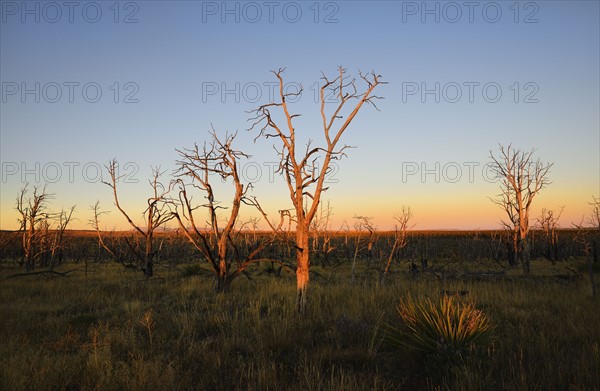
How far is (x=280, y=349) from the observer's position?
19.2ft

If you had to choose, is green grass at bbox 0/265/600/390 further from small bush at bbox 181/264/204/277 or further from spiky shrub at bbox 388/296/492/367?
small bush at bbox 181/264/204/277

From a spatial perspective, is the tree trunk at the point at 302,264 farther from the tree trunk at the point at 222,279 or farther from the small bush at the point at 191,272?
the small bush at the point at 191,272

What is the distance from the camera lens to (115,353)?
5.89 meters

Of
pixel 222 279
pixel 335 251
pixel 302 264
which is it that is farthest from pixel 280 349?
pixel 335 251

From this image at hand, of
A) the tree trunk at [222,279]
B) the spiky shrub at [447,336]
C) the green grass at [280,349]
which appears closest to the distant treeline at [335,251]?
the tree trunk at [222,279]

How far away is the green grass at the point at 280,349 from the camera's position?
4.39 metres

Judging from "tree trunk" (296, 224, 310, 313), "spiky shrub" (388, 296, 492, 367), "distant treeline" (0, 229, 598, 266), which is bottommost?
"distant treeline" (0, 229, 598, 266)

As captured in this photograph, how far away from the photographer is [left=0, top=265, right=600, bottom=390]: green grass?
14.4 feet

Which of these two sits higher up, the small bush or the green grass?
the green grass

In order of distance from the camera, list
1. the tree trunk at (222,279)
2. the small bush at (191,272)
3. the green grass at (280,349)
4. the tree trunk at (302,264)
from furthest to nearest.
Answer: the small bush at (191,272) < the tree trunk at (222,279) < the tree trunk at (302,264) < the green grass at (280,349)

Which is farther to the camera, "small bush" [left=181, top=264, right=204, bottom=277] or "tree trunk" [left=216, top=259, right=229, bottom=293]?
"small bush" [left=181, top=264, right=204, bottom=277]

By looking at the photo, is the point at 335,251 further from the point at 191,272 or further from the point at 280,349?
the point at 280,349

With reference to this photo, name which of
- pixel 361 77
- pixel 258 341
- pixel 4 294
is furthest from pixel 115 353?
pixel 4 294

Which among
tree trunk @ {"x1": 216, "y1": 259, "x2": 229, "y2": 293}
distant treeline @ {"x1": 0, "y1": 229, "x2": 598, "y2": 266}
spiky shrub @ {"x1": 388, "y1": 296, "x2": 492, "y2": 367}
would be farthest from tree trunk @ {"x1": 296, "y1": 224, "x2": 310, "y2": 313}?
distant treeline @ {"x1": 0, "y1": 229, "x2": 598, "y2": 266}
